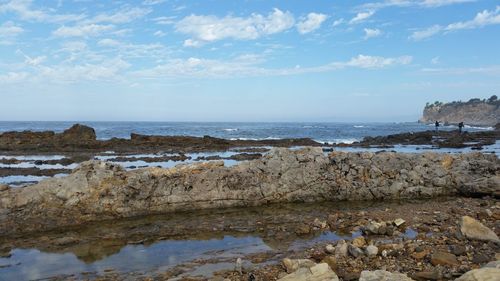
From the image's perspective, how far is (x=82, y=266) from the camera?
9.33 metres

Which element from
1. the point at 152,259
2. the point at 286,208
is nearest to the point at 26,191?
the point at 152,259

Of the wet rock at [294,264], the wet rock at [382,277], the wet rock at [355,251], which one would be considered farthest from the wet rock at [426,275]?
the wet rock at [294,264]

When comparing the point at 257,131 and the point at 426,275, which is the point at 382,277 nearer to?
the point at 426,275

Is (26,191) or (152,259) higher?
(26,191)

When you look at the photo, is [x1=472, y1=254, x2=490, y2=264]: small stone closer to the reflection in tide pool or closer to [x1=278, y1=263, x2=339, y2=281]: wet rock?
[x1=278, y1=263, x2=339, y2=281]: wet rock

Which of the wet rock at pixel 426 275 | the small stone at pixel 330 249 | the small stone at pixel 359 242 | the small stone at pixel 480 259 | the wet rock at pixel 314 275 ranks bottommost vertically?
the small stone at pixel 330 249

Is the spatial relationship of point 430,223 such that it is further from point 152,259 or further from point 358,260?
point 152,259

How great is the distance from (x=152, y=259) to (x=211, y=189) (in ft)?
18.9

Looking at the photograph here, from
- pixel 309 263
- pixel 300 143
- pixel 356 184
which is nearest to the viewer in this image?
pixel 309 263

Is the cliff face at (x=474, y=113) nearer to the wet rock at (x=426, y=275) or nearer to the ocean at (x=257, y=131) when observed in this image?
the ocean at (x=257, y=131)

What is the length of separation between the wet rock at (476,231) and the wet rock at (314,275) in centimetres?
455

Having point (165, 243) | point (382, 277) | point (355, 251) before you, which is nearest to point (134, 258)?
point (165, 243)

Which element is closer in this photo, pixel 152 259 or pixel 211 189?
pixel 152 259

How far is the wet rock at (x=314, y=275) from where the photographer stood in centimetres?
712
